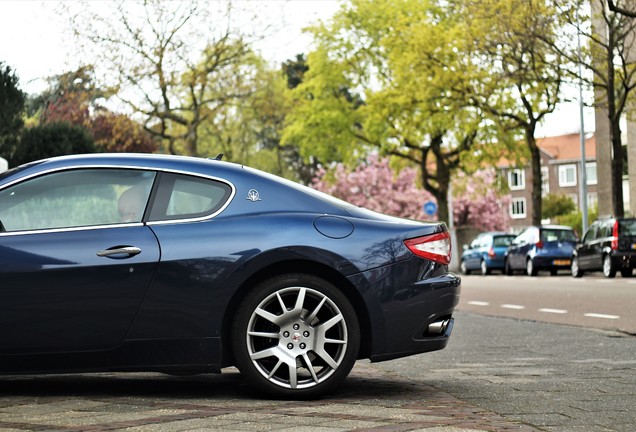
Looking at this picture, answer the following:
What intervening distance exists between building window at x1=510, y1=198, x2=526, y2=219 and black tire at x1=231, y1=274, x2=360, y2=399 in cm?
10396

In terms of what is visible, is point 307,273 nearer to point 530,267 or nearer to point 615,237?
point 615,237

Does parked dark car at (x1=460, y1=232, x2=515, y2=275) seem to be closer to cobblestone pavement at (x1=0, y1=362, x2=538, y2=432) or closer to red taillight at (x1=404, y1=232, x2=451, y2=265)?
cobblestone pavement at (x1=0, y1=362, x2=538, y2=432)

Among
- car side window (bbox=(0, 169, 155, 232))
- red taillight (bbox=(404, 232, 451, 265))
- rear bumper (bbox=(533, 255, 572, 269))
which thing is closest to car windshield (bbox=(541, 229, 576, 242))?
rear bumper (bbox=(533, 255, 572, 269))

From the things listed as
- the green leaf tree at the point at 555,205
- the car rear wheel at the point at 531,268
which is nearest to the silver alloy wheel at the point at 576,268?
the car rear wheel at the point at 531,268

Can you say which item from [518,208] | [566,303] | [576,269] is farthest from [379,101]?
[518,208]

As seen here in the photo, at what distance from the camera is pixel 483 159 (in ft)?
157

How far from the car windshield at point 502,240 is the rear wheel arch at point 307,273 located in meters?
35.3

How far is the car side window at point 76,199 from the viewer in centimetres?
655

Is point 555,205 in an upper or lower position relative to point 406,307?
upper

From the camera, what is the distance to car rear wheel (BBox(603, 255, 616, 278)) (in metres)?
28.4

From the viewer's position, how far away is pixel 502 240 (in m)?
41.9

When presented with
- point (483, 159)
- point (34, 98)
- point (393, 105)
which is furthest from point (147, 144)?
point (483, 159)

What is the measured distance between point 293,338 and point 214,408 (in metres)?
0.63

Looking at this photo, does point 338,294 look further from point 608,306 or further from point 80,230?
point 608,306
